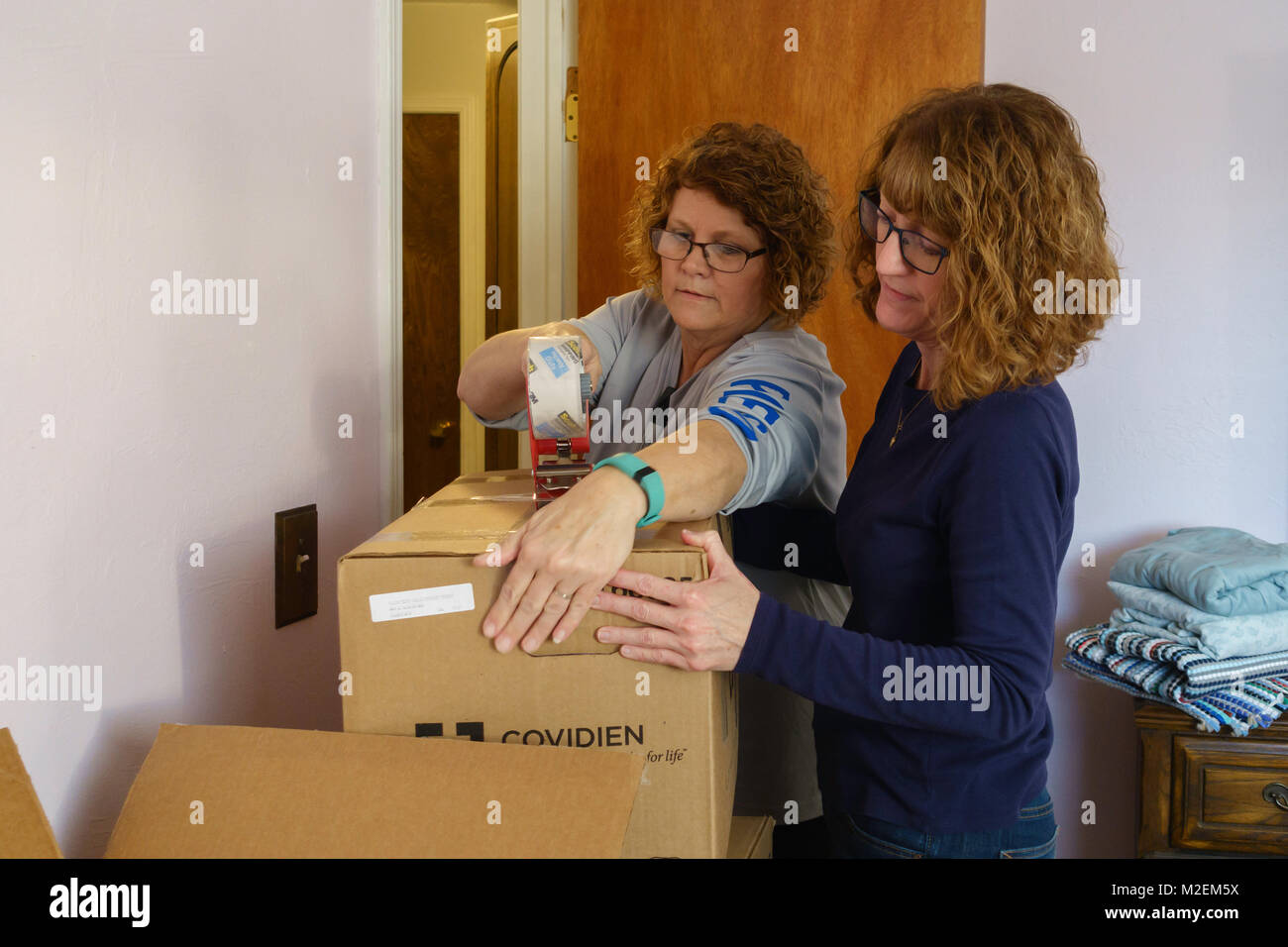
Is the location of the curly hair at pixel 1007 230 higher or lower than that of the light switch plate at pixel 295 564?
higher

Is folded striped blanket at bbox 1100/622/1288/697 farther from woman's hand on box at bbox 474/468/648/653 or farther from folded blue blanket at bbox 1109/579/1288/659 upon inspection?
woman's hand on box at bbox 474/468/648/653

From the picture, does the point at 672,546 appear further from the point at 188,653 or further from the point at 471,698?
the point at 188,653

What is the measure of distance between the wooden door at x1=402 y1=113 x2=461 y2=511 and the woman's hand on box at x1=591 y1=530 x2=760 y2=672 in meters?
2.31

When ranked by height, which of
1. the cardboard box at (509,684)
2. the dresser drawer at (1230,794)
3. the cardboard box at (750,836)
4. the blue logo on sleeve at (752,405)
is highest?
the blue logo on sleeve at (752,405)

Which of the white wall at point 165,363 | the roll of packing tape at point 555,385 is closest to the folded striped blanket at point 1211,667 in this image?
the roll of packing tape at point 555,385

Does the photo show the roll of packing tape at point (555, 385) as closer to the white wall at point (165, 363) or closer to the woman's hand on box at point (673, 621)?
the woman's hand on box at point (673, 621)

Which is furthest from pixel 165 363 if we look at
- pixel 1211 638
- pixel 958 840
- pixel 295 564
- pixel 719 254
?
pixel 1211 638

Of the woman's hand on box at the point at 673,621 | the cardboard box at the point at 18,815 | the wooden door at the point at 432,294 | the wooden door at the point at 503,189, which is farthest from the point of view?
the wooden door at the point at 432,294

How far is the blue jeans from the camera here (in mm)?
1002

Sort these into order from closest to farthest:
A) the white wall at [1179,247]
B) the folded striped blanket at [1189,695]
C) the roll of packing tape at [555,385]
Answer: the roll of packing tape at [555,385]
the folded striped blanket at [1189,695]
the white wall at [1179,247]

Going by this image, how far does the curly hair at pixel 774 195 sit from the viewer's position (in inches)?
49.5

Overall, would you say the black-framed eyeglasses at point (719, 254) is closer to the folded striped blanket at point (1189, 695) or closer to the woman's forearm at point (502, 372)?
the woman's forearm at point (502, 372)

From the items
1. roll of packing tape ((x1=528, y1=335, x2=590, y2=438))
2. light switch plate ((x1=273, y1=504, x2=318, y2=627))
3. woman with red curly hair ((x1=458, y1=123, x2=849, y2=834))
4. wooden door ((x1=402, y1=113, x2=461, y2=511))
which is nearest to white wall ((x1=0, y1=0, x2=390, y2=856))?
light switch plate ((x1=273, y1=504, x2=318, y2=627))

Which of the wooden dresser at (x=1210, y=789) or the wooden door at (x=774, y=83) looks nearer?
the wooden dresser at (x=1210, y=789)
